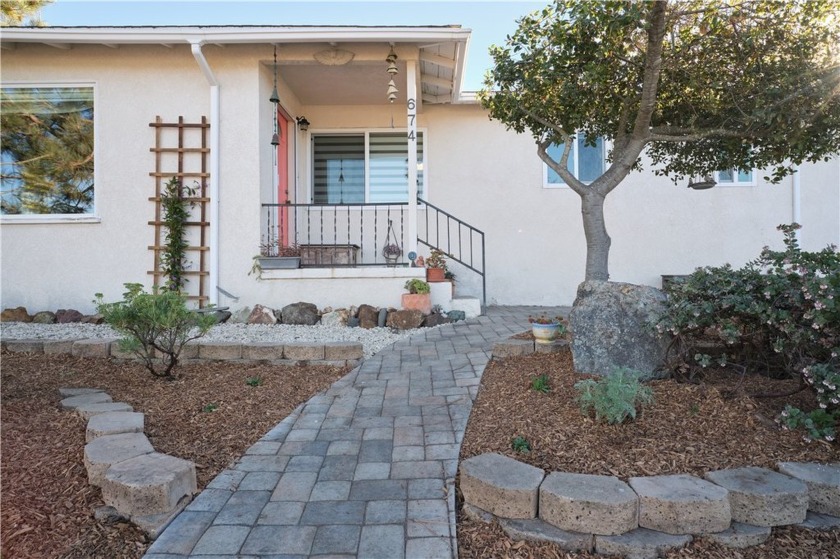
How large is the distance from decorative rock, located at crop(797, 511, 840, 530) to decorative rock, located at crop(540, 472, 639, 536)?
A: 0.68 meters

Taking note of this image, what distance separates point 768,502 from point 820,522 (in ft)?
0.83

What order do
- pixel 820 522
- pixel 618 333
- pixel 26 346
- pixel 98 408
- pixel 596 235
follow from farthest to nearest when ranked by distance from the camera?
pixel 26 346 → pixel 596 235 → pixel 618 333 → pixel 98 408 → pixel 820 522

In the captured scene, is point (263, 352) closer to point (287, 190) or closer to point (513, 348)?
point (513, 348)

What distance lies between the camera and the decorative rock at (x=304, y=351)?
155 inches

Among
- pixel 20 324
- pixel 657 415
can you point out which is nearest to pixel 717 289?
pixel 657 415

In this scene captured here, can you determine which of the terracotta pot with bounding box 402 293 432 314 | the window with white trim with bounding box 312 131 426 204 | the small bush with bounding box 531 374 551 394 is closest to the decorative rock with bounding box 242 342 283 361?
the terracotta pot with bounding box 402 293 432 314

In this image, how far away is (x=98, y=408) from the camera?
2707mm

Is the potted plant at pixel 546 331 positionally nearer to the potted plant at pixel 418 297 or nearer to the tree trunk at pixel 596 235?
the tree trunk at pixel 596 235

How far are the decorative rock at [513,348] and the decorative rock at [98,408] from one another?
2620 millimetres

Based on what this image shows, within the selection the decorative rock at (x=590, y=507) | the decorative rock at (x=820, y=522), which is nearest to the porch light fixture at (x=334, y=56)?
the decorative rock at (x=590, y=507)

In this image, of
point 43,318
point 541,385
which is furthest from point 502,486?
point 43,318

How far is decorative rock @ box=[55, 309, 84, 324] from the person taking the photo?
18.1 feet

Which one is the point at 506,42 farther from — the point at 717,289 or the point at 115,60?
the point at 115,60

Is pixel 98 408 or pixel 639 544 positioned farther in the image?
pixel 98 408
